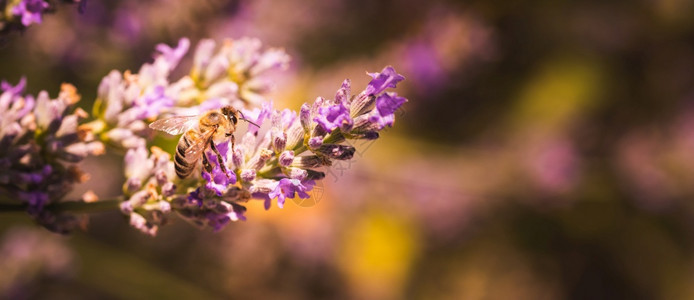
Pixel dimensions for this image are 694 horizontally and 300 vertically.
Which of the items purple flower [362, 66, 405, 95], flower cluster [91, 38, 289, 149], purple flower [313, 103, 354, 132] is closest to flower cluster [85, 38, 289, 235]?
flower cluster [91, 38, 289, 149]

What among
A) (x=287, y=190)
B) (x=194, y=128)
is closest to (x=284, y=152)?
(x=287, y=190)

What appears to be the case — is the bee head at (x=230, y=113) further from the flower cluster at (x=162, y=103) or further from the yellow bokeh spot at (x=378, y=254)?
the yellow bokeh spot at (x=378, y=254)

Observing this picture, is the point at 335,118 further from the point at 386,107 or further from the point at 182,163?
the point at 182,163

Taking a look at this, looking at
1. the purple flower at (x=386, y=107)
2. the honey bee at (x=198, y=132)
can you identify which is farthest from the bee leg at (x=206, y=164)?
the purple flower at (x=386, y=107)

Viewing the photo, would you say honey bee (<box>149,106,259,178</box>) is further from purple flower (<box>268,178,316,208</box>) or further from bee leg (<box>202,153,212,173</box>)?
purple flower (<box>268,178,316,208</box>)

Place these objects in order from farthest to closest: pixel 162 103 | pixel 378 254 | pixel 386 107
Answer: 1. pixel 378 254
2. pixel 162 103
3. pixel 386 107

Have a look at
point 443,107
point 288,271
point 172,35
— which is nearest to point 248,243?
point 288,271
